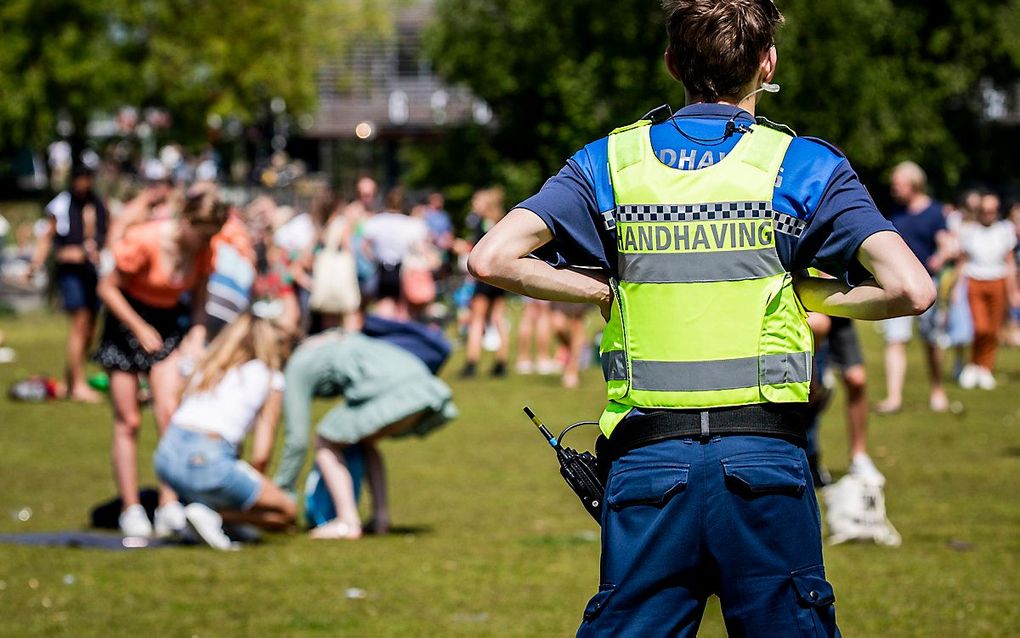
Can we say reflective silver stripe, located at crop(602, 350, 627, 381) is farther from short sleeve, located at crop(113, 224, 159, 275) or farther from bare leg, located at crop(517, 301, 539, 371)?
bare leg, located at crop(517, 301, 539, 371)

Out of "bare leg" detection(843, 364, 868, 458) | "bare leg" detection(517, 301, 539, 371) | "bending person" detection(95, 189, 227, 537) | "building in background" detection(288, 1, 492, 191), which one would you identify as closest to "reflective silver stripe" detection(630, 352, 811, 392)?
"bending person" detection(95, 189, 227, 537)

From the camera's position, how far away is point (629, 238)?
3.33 m

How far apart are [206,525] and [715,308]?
17.2 ft

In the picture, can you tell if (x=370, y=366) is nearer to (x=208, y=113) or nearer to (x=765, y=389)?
(x=765, y=389)

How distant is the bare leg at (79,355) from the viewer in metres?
15.0

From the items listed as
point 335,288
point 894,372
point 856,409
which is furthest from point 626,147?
point 894,372

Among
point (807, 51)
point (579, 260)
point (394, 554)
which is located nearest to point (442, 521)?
point (394, 554)

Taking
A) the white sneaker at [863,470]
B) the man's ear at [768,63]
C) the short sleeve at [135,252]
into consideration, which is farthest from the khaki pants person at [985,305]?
the man's ear at [768,63]

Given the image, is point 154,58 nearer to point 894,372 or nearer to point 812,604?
point 894,372

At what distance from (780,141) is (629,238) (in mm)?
378

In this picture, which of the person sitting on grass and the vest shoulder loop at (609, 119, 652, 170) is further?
the person sitting on grass

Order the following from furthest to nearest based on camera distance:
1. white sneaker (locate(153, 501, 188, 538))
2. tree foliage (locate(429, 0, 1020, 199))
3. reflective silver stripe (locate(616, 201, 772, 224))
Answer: tree foliage (locate(429, 0, 1020, 199)) → white sneaker (locate(153, 501, 188, 538)) → reflective silver stripe (locate(616, 201, 772, 224))

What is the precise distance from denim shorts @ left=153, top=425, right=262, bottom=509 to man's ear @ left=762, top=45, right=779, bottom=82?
4974 millimetres

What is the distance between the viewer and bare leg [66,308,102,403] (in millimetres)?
15031
